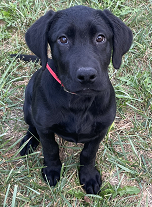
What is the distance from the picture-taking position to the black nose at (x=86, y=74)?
178 cm

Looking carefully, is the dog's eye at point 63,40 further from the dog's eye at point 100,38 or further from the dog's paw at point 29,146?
the dog's paw at point 29,146

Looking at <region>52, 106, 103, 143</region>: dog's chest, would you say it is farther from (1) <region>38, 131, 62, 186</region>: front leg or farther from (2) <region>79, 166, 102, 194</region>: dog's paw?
(2) <region>79, 166, 102, 194</region>: dog's paw

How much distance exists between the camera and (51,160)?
9.04 feet

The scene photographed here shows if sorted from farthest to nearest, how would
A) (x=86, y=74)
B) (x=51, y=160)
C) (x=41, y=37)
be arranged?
(x=51, y=160)
(x=41, y=37)
(x=86, y=74)

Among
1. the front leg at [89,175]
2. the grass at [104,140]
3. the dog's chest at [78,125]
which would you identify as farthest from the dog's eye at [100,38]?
the grass at [104,140]

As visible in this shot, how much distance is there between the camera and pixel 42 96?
7.63 ft

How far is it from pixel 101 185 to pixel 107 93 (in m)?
1.14

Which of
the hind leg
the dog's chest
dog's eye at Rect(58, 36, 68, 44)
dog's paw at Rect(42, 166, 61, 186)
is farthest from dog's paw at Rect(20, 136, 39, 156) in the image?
dog's eye at Rect(58, 36, 68, 44)

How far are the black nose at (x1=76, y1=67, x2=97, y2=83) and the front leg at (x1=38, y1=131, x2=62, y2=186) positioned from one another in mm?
880

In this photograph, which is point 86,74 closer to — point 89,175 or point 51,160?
point 51,160

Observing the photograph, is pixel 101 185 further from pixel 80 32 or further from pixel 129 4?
pixel 129 4

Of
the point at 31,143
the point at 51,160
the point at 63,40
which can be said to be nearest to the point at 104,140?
the point at 51,160

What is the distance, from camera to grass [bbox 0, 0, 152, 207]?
2.70 m

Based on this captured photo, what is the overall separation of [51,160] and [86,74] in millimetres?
1310
